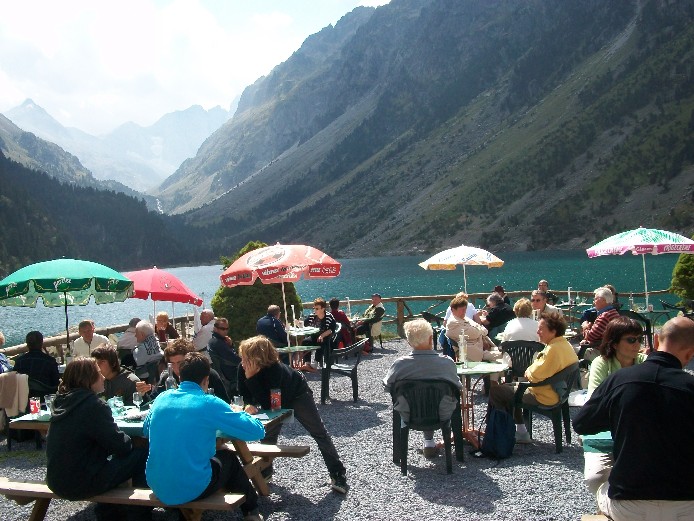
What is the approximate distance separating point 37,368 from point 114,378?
207 centimetres

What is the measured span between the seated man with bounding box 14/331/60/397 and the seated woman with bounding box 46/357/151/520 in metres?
3.81

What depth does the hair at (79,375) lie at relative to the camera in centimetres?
415

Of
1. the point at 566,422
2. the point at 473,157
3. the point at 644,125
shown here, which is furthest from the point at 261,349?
the point at 473,157

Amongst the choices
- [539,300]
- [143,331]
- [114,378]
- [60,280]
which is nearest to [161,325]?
[143,331]

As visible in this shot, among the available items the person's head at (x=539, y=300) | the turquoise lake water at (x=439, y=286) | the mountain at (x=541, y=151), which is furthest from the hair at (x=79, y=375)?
the mountain at (x=541, y=151)

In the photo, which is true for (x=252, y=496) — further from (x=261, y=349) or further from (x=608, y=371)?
(x=608, y=371)

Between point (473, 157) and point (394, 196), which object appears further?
point (394, 196)

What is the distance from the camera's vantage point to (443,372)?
5.59 metres

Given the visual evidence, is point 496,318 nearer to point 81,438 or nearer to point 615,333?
point 615,333

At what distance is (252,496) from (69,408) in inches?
56.2

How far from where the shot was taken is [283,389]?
211 inches

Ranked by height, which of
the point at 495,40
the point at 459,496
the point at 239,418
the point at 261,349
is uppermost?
the point at 495,40

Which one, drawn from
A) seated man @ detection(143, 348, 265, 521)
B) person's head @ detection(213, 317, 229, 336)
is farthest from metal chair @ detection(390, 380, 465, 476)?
person's head @ detection(213, 317, 229, 336)

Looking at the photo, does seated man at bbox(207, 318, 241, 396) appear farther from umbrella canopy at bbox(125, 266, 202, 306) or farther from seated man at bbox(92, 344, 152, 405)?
umbrella canopy at bbox(125, 266, 202, 306)
